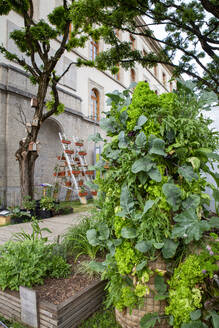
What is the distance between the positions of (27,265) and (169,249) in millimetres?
1180

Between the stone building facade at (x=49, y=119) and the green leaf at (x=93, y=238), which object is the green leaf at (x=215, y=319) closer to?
the green leaf at (x=93, y=238)

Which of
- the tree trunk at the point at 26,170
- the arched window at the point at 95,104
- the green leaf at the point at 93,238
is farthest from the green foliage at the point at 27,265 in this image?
the arched window at the point at 95,104

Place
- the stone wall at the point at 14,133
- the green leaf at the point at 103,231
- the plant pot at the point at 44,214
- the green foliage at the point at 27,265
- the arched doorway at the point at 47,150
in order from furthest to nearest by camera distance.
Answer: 1. the arched doorway at the point at 47,150
2. the stone wall at the point at 14,133
3. the plant pot at the point at 44,214
4. the green foliage at the point at 27,265
5. the green leaf at the point at 103,231

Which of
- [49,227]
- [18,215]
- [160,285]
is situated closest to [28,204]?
[18,215]

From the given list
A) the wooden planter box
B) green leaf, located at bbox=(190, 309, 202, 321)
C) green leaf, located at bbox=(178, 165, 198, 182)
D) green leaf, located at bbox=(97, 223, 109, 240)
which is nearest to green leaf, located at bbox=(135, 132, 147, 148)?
green leaf, located at bbox=(178, 165, 198, 182)

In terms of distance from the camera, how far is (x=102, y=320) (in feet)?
5.47

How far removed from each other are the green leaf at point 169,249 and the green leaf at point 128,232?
0.19 metres

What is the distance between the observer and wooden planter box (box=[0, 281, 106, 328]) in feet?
4.77

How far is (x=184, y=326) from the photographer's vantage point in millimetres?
1190

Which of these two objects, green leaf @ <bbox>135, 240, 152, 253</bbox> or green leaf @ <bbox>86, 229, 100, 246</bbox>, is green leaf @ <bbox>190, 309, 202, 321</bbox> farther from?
green leaf @ <bbox>86, 229, 100, 246</bbox>

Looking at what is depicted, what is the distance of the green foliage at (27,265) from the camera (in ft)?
5.75

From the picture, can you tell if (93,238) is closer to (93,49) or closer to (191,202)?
(191,202)

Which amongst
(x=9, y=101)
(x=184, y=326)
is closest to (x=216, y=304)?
(x=184, y=326)

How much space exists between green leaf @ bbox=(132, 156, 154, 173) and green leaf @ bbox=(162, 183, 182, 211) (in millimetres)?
151
